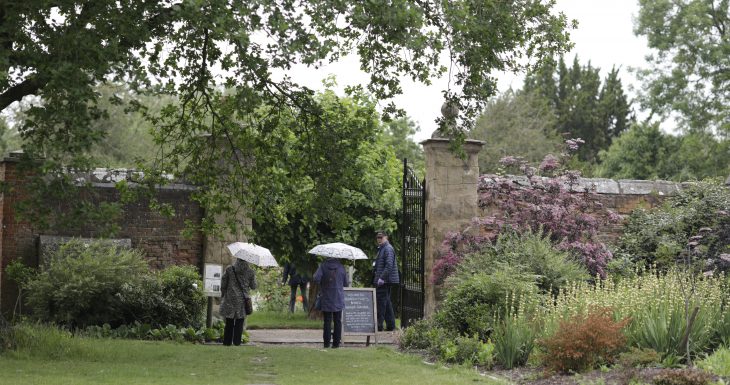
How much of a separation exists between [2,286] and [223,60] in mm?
6072

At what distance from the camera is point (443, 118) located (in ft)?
43.3

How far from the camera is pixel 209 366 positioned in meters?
11.7

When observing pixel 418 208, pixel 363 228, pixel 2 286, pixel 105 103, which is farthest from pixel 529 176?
pixel 105 103

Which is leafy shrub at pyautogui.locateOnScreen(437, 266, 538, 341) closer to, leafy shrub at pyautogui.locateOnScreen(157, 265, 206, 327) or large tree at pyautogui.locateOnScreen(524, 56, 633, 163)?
leafy shrub at pyautogui.locateOnScreen(157, 265, 206, 327)

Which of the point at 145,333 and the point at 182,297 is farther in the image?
the point at 182,297

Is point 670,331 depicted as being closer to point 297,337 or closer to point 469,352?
point 469,352

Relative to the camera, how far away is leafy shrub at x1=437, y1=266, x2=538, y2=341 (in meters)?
12.8

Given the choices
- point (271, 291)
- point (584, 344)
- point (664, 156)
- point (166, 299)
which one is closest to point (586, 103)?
point (664, 156)

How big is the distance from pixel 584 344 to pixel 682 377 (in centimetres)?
157

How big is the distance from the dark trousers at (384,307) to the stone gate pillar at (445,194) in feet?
5.53

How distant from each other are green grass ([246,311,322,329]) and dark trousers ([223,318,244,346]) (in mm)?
3723

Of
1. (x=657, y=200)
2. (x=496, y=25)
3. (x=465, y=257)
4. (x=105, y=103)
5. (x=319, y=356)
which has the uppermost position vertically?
(x=105, y=103)

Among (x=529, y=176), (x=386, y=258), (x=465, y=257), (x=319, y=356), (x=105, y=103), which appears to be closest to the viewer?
(x=319, y=356)

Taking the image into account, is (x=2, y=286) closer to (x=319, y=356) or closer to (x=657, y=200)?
(x=319, y=356)
